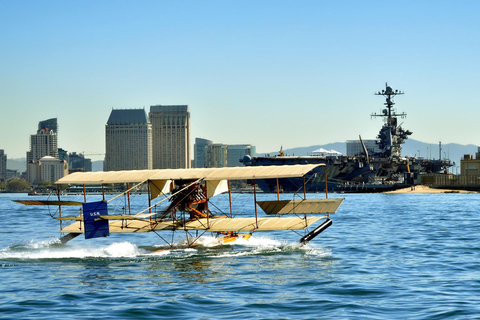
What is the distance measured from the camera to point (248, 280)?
817 inches

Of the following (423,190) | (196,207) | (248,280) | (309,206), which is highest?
(309,206)

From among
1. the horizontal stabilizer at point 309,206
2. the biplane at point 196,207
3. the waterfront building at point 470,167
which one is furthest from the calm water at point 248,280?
the waterfront building at point 470,167

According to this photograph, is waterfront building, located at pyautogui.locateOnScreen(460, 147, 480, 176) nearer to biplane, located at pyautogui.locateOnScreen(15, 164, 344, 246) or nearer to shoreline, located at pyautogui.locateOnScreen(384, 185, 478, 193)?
shoreline, located at pyautogui.locateOnScreen(384, 185, 478, 193)

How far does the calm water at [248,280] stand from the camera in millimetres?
16516

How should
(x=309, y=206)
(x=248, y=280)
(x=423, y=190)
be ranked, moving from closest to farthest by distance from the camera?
(x=248, y=280), (x=309, y=206), (x=423, y=190)

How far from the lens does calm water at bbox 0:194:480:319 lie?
650 inches

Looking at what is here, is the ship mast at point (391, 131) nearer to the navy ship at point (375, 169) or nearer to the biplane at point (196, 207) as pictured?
the navy ship at point (375, 169)

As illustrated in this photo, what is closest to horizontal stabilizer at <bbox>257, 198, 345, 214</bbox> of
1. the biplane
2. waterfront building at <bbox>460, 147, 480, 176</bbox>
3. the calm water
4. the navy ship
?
the biplane

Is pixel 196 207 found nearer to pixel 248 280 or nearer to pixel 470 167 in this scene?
pixel 248 280

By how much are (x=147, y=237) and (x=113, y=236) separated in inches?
88.7

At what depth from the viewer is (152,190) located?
1247 inches

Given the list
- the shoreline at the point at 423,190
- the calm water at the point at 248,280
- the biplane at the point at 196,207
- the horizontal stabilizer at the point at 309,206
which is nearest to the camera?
the calm water at the point at 248,280

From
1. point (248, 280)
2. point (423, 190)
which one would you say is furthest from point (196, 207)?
point (423, 190)

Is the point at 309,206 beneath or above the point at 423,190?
above
